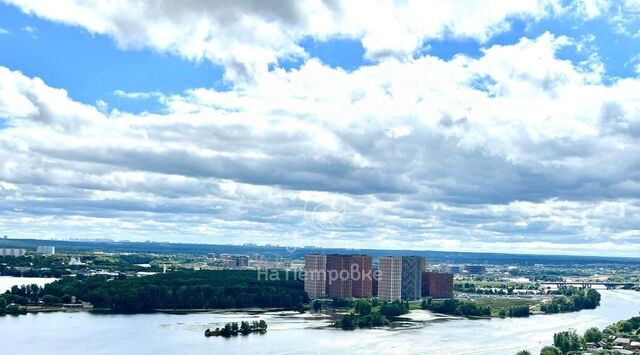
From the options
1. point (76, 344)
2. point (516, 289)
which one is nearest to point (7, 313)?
point (76, 344)

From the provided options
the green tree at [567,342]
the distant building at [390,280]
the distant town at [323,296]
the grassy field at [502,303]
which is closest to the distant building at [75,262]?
the distant town at [323,296]

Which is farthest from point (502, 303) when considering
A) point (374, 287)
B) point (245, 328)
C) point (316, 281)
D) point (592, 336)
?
point (245, 328)

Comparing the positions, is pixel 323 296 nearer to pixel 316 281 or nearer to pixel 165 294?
pixel 316 281

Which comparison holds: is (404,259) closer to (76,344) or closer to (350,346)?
(350,346)

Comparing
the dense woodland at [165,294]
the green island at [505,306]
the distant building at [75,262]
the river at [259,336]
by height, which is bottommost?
the river at [259,336]

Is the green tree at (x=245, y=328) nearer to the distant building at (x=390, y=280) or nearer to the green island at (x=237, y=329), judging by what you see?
the green island at (x=237, y=329)

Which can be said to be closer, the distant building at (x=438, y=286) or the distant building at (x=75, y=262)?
the distant building at (x=438, y=286)

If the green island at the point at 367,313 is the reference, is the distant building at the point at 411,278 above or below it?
above

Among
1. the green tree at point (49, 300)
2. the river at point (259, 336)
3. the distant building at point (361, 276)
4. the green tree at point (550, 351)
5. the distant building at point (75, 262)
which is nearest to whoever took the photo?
the green tree at point (550, 351)
